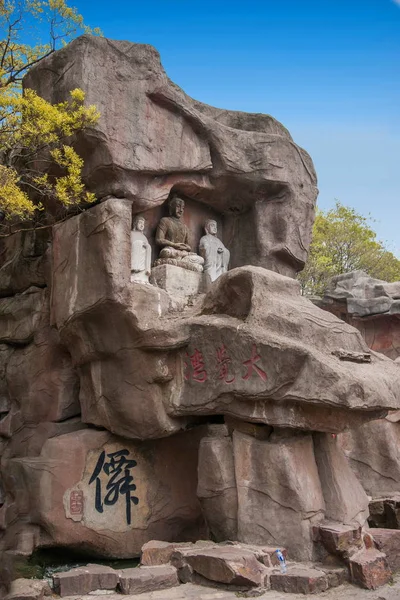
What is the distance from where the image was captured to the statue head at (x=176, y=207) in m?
8.60

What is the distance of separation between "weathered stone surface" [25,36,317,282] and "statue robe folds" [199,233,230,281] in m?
0.26

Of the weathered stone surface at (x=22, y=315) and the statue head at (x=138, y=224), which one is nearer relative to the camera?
the statue head at (x=138, y=224)

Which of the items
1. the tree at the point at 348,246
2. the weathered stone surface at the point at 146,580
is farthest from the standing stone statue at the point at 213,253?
the tree at the point at 348,246

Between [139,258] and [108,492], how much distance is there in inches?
112

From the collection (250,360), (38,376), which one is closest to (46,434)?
(38,376)

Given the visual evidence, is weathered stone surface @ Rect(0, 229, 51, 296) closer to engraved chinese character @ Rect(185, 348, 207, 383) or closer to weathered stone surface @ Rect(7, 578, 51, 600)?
engraved chinese character @ Rect(185, 348, 207, 383)

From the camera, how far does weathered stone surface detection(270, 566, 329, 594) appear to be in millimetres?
5172

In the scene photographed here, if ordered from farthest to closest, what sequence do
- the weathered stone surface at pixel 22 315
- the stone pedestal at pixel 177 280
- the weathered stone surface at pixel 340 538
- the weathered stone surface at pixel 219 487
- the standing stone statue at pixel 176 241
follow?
1. the weathered stone surface at pixel 22 315
2. the standing stone statue at pixel 176 241
3. the stone pedestal at pixel 177 280
4. the weathered stone surface at pixel 219 487
5. the weathered stone surface at pixel 340 538

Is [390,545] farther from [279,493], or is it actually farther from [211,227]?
[211,227]

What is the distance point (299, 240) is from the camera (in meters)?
9.48

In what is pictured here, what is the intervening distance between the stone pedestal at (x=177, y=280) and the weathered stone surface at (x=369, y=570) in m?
A: 3.88

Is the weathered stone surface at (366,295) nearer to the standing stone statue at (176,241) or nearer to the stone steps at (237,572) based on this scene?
the standing stone statue at (176,241)

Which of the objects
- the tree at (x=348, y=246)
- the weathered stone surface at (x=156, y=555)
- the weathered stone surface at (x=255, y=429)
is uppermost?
the tree at (x=348, y=246)

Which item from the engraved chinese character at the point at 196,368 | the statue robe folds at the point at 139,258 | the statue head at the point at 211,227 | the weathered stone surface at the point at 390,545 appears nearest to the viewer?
the weathered stone surface at the point at 390,545
